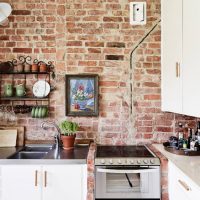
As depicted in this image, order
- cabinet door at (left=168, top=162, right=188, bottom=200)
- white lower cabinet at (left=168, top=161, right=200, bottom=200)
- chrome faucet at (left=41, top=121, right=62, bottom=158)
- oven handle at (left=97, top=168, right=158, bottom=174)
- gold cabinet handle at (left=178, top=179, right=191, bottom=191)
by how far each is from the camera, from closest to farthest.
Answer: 1. white lower cabinet at (left=168, top=161, right=200, bottom=200)
2. gold cabinet handle at (left=178, top=179, right=191, bottom=191)
3. cabinet door at (left=168, top=162, right=188, bottom=200)
4. oven handle at (left=97, top=168, right=158, bottom=174)
5. chrome faucet at (left=41, top=121, right=62, bottom=158)

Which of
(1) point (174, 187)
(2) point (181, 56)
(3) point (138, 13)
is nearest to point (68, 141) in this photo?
(1) point (174, 187)

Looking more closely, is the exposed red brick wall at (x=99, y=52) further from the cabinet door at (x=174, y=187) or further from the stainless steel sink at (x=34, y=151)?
the cabinet door at (x=174, y=187)

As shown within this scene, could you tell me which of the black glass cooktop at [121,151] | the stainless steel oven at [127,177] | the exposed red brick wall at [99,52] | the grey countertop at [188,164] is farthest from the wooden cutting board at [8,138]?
the grey countertop at [188,164]

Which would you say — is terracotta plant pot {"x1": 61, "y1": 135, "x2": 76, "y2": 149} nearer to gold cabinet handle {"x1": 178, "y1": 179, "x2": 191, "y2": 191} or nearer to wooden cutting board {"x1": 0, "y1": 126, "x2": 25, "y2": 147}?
wooden cutting board {"x1": 0, "y1": 126, "x2": 25, "y2": 147}

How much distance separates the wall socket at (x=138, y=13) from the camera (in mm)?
3068

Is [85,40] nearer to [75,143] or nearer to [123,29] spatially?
[123,29]

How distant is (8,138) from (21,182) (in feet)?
2.46

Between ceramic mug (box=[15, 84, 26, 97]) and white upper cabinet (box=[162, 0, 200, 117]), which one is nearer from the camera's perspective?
white upper cabinet (box=[162, 0, 200, 117])

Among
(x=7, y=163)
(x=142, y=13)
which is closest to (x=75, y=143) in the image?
(x=7, y=163)

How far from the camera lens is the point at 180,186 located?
2.06 meters

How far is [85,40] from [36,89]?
803 mm

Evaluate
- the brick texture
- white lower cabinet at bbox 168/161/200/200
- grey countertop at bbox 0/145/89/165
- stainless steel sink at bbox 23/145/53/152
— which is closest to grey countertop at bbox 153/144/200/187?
white lower cabinet at bbox 168/161/200/200

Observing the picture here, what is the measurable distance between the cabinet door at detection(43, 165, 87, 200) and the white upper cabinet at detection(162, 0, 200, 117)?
1.09 metres

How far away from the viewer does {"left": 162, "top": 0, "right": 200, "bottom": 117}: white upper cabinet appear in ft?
7.04
